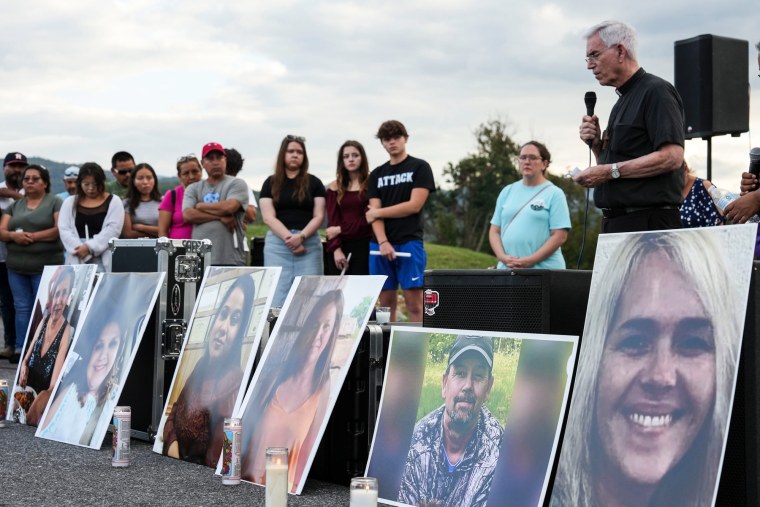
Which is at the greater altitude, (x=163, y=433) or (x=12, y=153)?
(x=12, y=153)

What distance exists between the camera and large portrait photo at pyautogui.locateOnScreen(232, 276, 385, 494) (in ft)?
13.4

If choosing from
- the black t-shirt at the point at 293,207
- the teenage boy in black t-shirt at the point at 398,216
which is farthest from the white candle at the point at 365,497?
the black t-shirt at the point at 293,207

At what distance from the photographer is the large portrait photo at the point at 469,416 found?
330 centimetres

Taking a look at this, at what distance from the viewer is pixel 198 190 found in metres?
7.34

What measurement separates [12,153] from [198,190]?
314 centimetres

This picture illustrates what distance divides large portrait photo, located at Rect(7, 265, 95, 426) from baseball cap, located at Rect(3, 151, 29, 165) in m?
3.36

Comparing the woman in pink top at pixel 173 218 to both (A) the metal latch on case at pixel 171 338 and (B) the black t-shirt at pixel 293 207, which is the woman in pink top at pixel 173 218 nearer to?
(B) the black t-shirt at pixel 293 207

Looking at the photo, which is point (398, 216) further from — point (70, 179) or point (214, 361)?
point (70, 179)

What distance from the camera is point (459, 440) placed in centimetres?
356

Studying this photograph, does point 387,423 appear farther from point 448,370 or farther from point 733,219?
point 733,219

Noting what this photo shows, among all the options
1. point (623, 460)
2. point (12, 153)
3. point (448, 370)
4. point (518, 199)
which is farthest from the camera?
point (12, 153)

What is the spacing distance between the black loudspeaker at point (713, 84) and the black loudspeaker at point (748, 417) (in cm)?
315

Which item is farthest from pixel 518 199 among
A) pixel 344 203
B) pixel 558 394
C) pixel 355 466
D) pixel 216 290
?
pixel 558 394

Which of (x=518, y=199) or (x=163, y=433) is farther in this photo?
(x=518, y=199)
